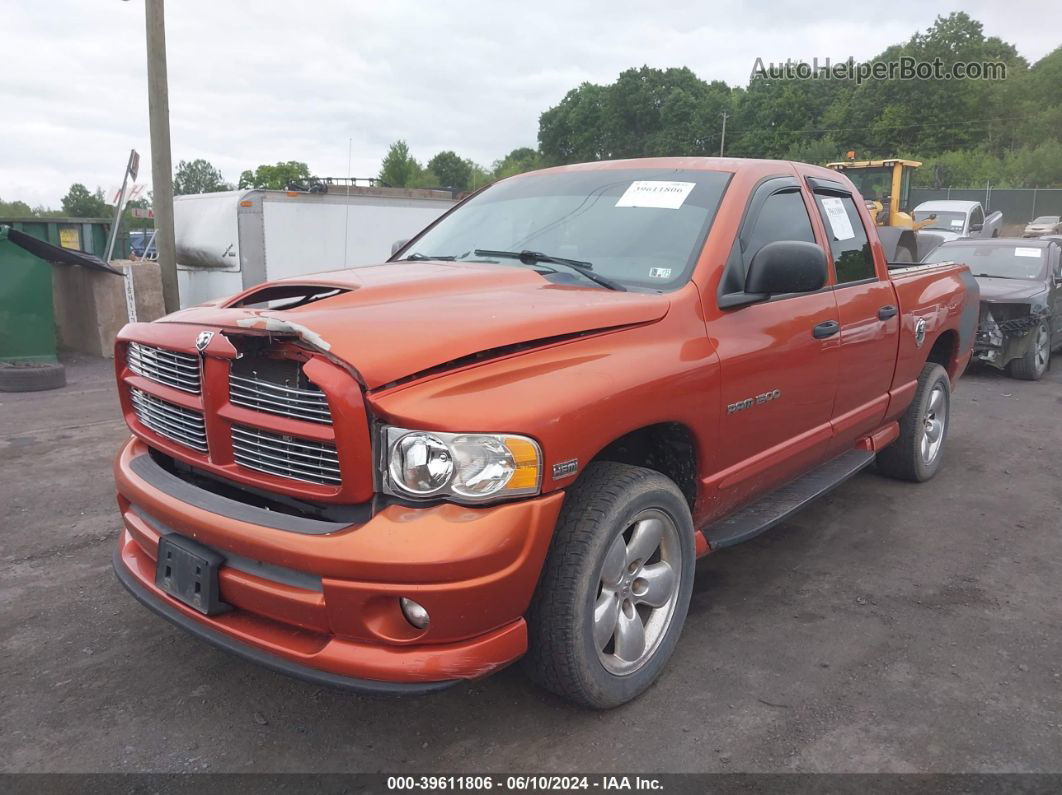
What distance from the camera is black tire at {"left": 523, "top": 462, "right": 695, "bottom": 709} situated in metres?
2.46

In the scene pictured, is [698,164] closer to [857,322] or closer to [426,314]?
[857,322]

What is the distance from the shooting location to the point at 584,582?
2.46 metres

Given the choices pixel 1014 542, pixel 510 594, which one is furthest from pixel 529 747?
pixel 1014 542

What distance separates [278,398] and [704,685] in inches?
70.6

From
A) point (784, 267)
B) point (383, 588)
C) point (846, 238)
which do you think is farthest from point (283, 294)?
point (846, 238)

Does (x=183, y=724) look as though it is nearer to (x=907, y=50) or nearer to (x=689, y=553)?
(x=689, y=553)

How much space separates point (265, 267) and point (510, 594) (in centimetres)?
1035

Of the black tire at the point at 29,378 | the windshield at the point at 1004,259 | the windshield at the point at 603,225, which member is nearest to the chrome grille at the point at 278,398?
the windshield at the point at 603,225

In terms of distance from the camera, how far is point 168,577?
262 centimetres

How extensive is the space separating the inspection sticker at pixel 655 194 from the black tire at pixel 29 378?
284 inches

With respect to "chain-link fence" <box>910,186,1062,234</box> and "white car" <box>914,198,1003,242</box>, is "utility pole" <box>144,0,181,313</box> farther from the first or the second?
"chain-link fence" <box>910,186,1062,234</box>

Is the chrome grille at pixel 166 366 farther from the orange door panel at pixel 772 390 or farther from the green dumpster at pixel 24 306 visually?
the green dumpster at pixel 24 306

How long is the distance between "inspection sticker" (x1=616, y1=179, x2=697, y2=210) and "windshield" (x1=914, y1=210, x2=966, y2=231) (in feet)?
58.1

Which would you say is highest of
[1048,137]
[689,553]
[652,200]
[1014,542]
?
[1048,137]
